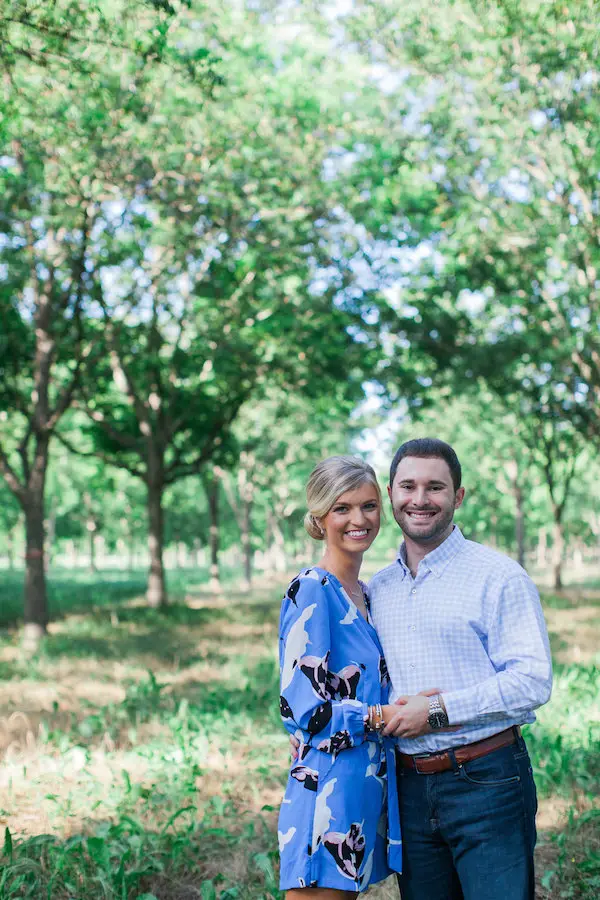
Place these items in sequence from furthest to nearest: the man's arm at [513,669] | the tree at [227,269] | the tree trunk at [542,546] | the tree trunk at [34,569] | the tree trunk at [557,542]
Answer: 1. the tree trunk at [542,546]
2. the tree trunk at [557,542]
3. the tree trunk at [34,569]
4. the tree at [227,269]
5. the man's arm at [513,669]

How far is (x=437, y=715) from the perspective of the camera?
9.27 feet

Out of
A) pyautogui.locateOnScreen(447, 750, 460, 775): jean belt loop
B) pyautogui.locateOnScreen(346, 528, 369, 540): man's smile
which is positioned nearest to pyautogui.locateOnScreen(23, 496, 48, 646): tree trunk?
pyautogui.locateOnScreen(346, 528, 369, 540): man's smile

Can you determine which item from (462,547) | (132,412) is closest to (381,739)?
(462,547)

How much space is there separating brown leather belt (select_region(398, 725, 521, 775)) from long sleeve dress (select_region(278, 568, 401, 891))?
13cm

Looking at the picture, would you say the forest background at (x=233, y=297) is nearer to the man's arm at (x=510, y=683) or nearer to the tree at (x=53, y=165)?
the tree at (x=53, y=165)

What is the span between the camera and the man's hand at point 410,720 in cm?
279

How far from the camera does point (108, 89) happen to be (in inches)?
352

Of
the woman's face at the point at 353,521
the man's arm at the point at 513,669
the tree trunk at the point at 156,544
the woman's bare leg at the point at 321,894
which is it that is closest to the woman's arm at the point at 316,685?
the woman's face at the point at 353,521

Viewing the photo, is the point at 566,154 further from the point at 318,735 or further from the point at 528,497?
the point at 528,497

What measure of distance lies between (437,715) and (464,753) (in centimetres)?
21

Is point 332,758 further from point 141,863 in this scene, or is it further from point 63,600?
point 63,600

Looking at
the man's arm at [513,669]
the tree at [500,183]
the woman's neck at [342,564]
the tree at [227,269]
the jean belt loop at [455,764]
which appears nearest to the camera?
the man's arm at [513,669]

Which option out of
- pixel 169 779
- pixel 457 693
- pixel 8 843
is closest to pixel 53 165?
pixel 169 779

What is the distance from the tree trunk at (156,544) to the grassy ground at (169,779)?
773cm
